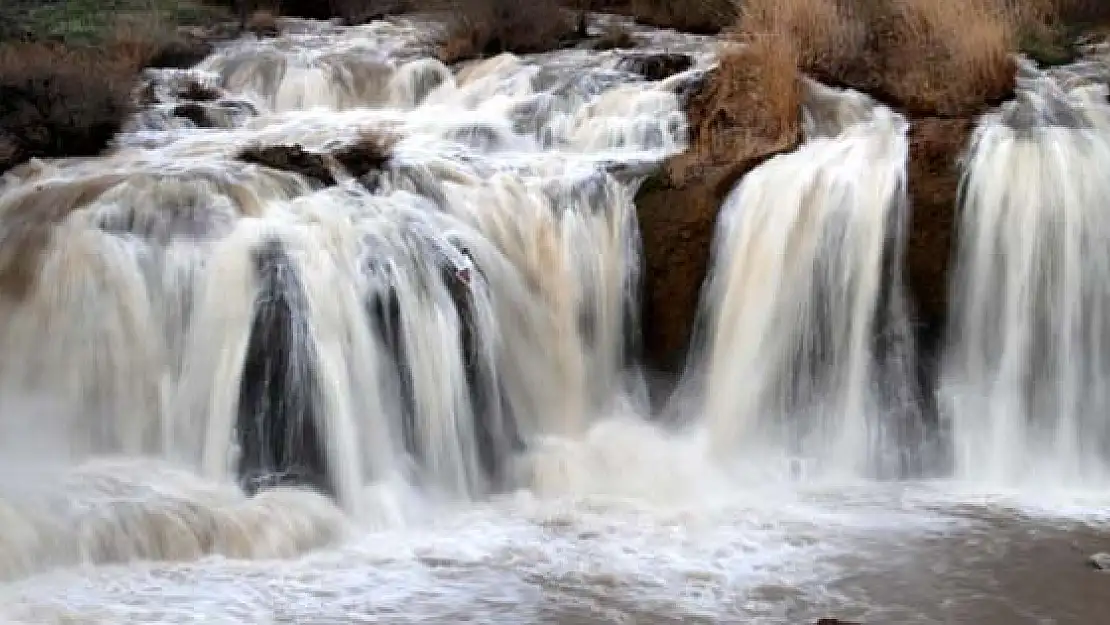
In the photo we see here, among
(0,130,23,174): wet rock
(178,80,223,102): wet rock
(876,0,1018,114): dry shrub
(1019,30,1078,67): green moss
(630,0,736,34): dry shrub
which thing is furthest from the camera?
(630,0,736,34): dry shrub

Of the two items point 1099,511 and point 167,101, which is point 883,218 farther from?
point 167,101

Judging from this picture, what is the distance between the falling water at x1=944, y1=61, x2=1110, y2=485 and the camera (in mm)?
8055

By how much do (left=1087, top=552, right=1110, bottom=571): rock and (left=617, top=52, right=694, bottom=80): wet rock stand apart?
17.3ft

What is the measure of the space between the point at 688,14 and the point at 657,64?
251cm

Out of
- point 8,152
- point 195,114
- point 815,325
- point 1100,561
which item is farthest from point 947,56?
point 8,152

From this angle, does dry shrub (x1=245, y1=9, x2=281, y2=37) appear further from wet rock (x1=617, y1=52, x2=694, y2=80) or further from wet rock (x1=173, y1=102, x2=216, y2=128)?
wet rock (x1=617, y1=52, x2=694, y2=80)

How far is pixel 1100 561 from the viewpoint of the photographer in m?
6.63

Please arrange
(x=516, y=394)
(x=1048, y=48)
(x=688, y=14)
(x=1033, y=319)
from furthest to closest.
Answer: (x=688, y=14) < (x=1048, y=48) < (x=516, y=394) < (x=1033, y=319)

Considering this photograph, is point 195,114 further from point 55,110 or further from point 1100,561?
point 1100,561

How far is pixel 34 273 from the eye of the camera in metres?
7.88

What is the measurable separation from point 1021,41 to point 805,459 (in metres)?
4.30

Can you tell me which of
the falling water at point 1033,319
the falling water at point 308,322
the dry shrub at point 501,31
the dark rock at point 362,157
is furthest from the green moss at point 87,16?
the falling water at point 1033,319

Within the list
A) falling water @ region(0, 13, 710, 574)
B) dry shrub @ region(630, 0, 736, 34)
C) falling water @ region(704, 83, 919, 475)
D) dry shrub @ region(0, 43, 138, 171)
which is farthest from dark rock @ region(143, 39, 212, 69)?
falling water @ region(704, 83, 919, 475)

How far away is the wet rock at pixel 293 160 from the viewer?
29.2 ft
